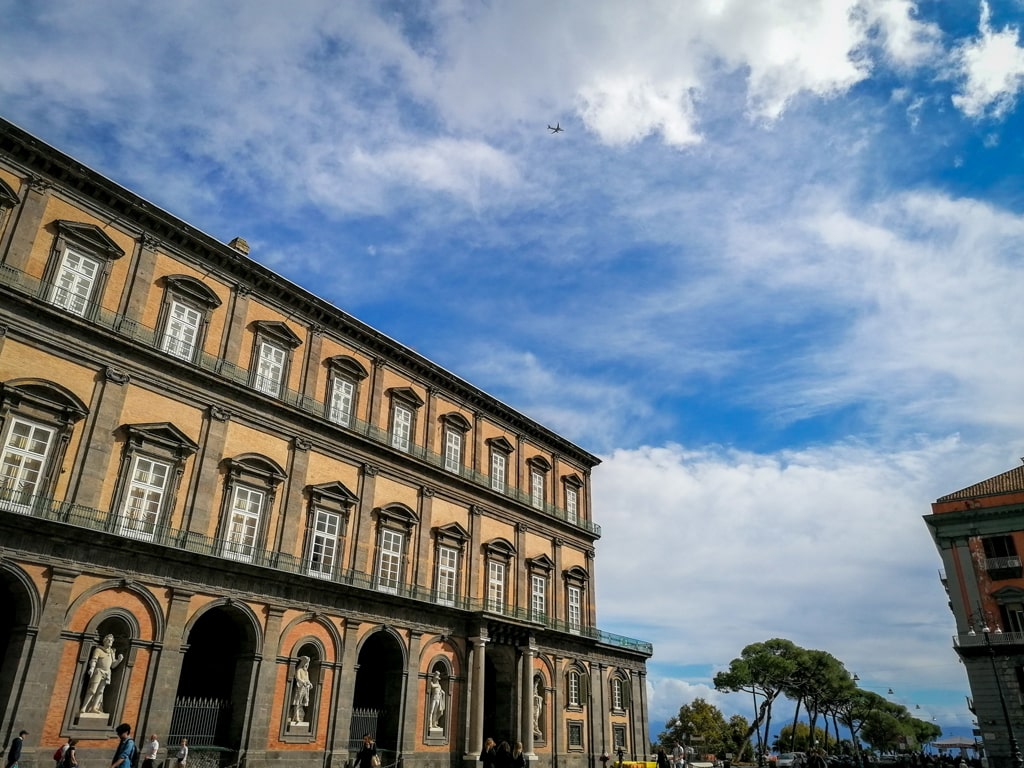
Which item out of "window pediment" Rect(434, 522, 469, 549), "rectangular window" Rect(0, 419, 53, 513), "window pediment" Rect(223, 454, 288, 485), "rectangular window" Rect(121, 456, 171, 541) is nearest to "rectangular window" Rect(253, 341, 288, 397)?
"window pediment" Rect(223, 454, 288, 485)

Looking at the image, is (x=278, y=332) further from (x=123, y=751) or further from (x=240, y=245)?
(x=123, y=751)

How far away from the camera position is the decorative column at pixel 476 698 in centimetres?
2662

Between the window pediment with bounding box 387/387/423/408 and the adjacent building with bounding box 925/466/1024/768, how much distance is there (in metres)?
27.1

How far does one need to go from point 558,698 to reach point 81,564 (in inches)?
831

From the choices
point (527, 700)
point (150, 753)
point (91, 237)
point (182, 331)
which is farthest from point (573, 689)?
point (91, 237)

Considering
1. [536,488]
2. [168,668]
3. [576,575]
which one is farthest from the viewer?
[576,575]

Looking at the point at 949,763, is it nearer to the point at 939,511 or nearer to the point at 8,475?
the point at 939,511

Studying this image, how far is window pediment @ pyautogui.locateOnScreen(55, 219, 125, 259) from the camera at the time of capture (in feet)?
65.3

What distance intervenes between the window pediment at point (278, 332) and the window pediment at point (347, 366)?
4.95 feet

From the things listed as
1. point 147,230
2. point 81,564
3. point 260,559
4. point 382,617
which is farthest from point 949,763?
point 147,230

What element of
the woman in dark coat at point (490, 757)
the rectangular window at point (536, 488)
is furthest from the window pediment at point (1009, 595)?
the woman in dark coat at point (490, 757)

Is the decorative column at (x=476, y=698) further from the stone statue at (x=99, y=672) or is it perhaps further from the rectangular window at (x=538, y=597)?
the stone statue at (x=99, y=672)

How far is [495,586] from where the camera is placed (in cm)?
3083

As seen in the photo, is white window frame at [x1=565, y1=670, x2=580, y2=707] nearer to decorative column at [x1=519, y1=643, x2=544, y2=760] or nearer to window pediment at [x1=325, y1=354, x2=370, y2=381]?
decorative column at [x1=519, y1=643, x2=544, y2=760]
